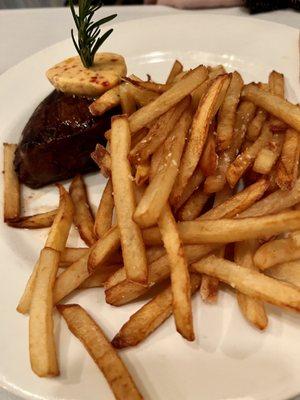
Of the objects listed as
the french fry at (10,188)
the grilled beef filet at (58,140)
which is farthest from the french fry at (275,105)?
the french fry at (10,188)

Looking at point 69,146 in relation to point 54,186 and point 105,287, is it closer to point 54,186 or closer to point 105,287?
point 54,186

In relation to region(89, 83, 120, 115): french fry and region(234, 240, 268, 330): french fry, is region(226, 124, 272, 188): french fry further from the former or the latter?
region(89, 83, 120, 115): french fry

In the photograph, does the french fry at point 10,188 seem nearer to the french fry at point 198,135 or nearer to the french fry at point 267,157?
the french fry at point 198,135

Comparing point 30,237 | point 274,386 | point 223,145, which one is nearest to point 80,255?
point 30,237

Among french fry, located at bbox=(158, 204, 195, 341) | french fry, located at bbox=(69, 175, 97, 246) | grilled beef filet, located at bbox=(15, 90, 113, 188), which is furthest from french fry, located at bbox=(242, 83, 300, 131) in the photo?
french fry, located at bbox=(69, 175, 97, 246)

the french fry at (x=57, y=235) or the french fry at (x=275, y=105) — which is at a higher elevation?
the french fry at (x=275, y=105)

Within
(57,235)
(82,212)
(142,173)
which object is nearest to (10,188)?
(82,212)

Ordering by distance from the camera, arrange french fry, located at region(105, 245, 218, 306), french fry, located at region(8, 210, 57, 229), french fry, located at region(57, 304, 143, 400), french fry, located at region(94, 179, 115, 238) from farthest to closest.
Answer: french fry, located at region(8, 210, 57, 229), french fry, located at region(94, 179, 115, 238), french fry, located at region(105, 245, 218, 306), french fry, located at region(57, 304, 143, 400)
